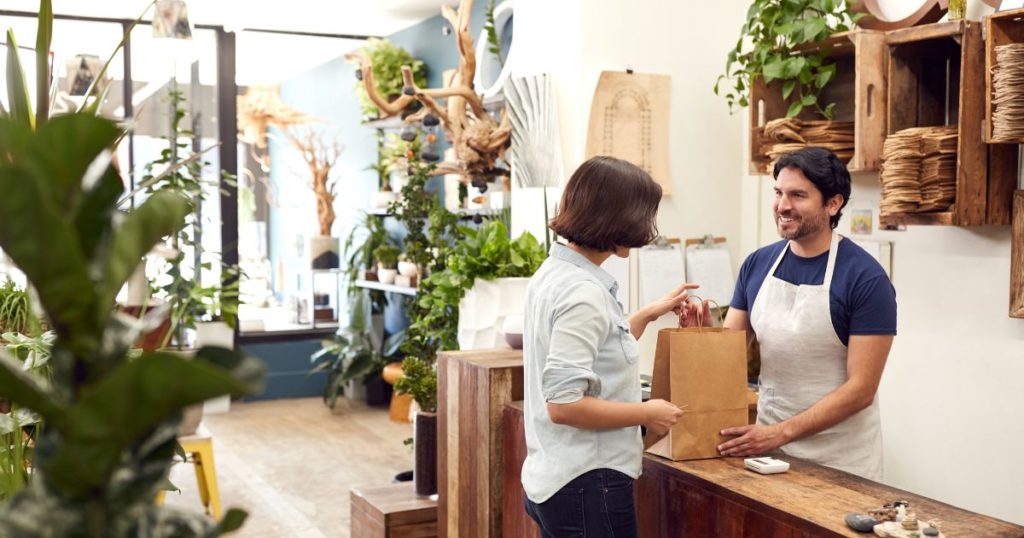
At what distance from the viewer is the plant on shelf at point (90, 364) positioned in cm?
71

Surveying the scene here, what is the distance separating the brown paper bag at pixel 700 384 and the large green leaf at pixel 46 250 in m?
1.55

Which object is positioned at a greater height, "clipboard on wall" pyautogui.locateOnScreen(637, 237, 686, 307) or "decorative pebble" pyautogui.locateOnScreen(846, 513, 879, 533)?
"clipboard on wall" pyautogui.locateOnScreen(637, 237, 686, 307)

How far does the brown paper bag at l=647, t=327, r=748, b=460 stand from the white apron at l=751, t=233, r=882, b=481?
0.21 metres

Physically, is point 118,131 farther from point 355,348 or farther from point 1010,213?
point 355,348

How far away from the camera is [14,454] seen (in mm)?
2170

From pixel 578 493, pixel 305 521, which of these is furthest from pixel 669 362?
pixel 305 521

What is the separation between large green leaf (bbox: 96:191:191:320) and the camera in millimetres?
758

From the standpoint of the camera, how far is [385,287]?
6.86 m

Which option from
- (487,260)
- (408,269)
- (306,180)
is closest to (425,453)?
(487,260)

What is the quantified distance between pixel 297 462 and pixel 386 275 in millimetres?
1592

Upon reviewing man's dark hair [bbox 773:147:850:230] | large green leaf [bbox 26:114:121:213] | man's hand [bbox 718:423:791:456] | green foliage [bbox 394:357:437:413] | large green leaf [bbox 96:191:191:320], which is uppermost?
man's dark hair [bbox 773:147:850:230]

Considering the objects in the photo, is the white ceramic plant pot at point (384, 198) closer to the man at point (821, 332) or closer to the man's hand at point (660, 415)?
the man at point (821, 332)

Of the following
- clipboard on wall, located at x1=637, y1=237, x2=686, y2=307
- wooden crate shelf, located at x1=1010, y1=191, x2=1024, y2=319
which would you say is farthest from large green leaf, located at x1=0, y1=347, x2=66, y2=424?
clipboard on wall, located at x1=637, y1=237, x2=686, y2=307

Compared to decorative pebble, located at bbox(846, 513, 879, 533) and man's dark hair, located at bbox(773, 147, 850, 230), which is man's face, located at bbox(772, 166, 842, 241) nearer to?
man's dark hair, located at bbox(773, 147, 850, 230)
